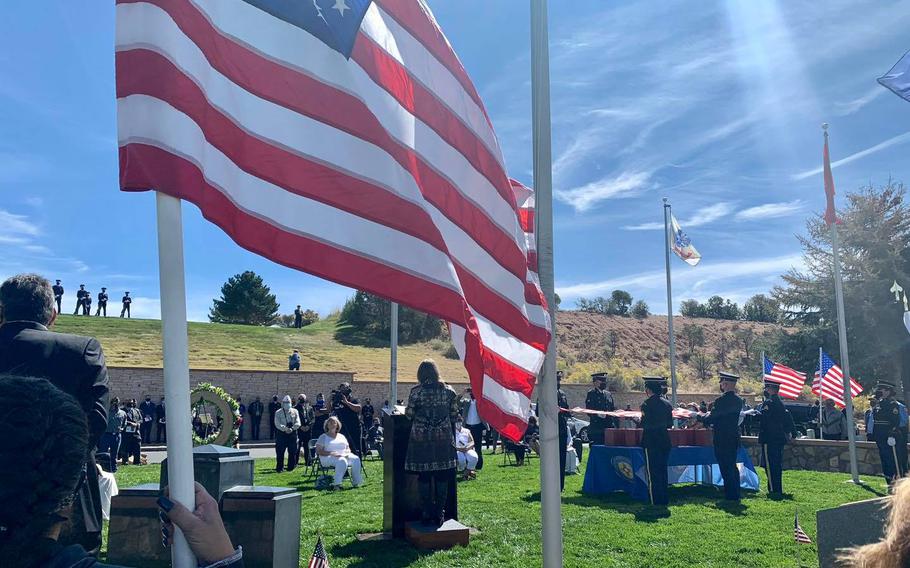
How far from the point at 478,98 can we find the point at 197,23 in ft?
5.95

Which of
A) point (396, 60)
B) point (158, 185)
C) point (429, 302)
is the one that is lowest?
point (429, 302)

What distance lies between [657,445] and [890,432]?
6401mm

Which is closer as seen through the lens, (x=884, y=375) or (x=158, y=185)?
(x=158, y=185)

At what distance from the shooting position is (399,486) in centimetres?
791

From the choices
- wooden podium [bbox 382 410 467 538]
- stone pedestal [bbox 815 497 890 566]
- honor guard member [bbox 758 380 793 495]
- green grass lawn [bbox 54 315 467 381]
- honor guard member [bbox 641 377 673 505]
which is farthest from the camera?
green grass lawn [bbox 54 315 467 381]

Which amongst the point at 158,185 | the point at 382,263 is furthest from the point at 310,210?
the point at 158,185

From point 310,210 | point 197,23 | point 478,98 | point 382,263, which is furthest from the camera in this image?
point 478,98

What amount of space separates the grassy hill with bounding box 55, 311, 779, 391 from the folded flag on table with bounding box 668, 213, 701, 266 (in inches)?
962

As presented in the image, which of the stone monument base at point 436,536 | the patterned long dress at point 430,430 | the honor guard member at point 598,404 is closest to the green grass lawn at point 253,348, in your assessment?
the honor guard member at point 598,404

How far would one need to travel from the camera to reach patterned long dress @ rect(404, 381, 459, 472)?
7.76 meters

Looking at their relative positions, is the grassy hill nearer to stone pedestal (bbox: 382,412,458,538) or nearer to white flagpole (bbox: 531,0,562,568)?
stone pedestal (bbox: 382,412,458,538)

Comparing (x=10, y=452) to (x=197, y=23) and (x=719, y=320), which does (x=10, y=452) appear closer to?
(x=197, y=23)

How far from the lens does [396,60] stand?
3457 millimetres

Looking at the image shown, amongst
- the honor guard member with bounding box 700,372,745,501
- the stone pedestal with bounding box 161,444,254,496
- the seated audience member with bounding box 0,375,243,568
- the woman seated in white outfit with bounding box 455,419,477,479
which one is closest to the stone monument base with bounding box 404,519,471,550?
the stone pedestal with bounding box 161,444,254,496
